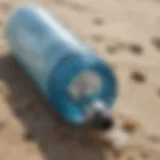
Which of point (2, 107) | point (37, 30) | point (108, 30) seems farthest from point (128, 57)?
point (2, 107)

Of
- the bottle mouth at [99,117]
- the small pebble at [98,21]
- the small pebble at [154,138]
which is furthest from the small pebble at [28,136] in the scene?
the small pebble at [98,21]

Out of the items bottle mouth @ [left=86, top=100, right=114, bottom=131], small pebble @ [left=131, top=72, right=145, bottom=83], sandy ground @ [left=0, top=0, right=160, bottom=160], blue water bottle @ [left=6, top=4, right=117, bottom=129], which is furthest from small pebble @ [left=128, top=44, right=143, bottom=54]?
bottle mouth @ [left=86, top=100, right=114, bottom=131]

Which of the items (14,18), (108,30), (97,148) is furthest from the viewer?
(108,30)

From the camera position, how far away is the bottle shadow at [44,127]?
43.4 inches

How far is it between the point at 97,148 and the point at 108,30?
0.55 m

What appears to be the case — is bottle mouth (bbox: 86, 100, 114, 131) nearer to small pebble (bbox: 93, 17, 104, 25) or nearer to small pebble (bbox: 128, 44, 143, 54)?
small pebble (bbox: 128, 44, 143, 54)

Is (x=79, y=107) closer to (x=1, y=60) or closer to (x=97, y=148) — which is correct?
(x=97, y=148)

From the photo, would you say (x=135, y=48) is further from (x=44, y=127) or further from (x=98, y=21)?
(x=44, y=127)

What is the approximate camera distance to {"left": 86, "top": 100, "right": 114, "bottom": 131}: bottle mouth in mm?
1067

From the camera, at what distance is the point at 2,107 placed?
1220 millimetres

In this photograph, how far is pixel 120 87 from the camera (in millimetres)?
1315

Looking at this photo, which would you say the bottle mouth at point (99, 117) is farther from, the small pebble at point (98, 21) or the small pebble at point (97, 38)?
the small pebble at point (98, 21)

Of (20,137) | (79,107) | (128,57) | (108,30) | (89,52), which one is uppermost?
(108,30)

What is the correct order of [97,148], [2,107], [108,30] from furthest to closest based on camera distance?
1. [108,30]
2. [2,107]
3. [97,148]
